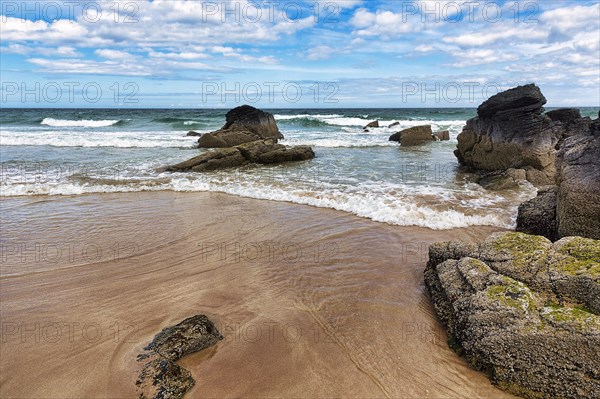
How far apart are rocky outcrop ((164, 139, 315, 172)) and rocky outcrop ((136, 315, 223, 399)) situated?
38.0 ft

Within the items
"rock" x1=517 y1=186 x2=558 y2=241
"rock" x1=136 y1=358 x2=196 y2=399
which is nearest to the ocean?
"rock" x1=517 y1=186 x2=558 y2=241

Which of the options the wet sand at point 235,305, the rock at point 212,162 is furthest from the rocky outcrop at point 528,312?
the rock at point 212,162

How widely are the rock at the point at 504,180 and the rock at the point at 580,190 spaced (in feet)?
16.6

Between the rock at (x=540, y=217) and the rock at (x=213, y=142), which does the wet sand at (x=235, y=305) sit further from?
the rock at (x=213, y=142)

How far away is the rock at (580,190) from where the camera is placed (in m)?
5.43

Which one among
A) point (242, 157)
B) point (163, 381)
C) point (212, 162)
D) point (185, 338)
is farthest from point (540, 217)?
point (242, 157)

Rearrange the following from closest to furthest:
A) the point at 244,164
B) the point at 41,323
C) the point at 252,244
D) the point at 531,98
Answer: the point at 41,323
the point at 252,244
the point at 531,98
the point at 244,164

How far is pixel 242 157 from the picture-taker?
1648cm

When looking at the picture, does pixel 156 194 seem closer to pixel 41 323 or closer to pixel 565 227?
pixel 41 323

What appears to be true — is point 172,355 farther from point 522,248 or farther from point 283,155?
point 283,155

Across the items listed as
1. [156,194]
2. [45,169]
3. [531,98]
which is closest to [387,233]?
[156,194]

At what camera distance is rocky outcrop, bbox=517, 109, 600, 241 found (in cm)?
547

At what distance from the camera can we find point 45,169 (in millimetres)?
14609

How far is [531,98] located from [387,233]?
31.8ft
